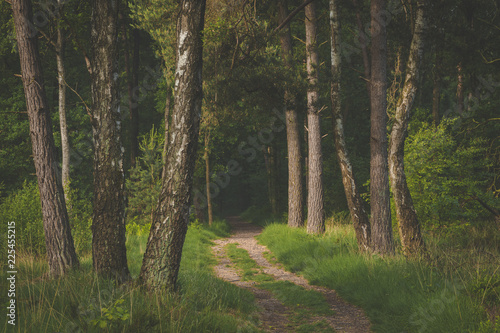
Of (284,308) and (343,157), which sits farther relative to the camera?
(343,157)

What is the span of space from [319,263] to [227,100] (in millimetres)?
6110

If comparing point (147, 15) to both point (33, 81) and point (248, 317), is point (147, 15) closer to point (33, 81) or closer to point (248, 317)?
point (33, 81)

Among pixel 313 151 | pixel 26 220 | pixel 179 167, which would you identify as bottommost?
pixel 26 220

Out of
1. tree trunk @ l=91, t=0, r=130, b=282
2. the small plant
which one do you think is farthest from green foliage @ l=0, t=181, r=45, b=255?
the small plant

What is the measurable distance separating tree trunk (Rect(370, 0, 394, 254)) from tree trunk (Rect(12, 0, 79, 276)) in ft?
22.0

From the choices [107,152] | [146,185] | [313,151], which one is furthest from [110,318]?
[146,185]

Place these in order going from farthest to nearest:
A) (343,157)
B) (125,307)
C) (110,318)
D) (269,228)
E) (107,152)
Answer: (269,228) → (343,157) → (107,152) → (125,307) → (110,318)

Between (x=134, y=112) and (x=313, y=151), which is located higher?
(x=134, y=112)

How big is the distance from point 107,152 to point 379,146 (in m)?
6.29

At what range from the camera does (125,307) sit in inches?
188

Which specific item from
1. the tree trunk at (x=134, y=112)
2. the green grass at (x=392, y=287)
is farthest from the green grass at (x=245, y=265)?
the tree trunk at (x=134, y=112)

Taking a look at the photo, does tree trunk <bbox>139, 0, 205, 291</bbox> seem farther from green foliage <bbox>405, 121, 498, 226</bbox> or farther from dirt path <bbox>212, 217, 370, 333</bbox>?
green foliage <bbox>405, 121, 498, 226</bbox>

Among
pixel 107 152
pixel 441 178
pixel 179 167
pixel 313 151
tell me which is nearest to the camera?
pixel 179 167

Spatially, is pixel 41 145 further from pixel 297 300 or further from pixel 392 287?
pixel 392 287
